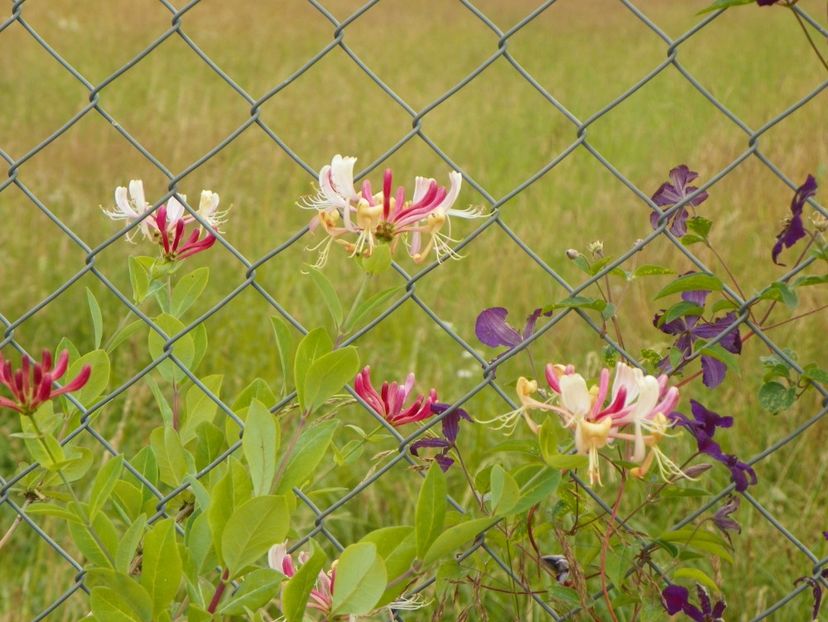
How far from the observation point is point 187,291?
1384mm

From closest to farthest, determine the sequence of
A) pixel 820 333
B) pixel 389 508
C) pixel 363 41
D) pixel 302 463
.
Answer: pixel 302 463
pixel 389 508
pixel 820 333
pixel 363 41

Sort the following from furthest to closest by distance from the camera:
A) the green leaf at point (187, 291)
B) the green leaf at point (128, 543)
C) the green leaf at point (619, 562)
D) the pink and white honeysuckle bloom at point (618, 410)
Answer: the green leaf at point (187, 291)
the green leaf at point (619, 562)
the green leaf at point (128, 543)
the pink and white honeysuckle bloom at point (618, 410)

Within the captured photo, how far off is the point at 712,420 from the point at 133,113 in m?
4.31

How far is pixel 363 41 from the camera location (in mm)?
7590

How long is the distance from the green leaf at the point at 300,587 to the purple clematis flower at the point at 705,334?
426 mm

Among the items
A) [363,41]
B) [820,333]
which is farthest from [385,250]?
[363,41]

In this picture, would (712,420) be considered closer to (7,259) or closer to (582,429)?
(582,429)

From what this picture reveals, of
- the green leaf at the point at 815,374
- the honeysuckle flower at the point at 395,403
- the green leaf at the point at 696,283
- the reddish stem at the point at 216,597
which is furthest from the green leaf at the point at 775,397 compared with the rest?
the reddish stem at the point at 216,597

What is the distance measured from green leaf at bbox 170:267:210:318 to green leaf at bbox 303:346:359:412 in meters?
0.27

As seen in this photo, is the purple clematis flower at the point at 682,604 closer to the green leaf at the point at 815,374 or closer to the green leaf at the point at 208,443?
the green leaf at the point at 815,374

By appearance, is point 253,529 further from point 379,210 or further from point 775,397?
point 775,397

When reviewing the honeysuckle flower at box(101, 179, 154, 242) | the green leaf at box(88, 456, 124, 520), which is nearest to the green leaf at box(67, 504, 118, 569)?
the green leaf at box(88, 456, 124, 520)

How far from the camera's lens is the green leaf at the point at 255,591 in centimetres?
112

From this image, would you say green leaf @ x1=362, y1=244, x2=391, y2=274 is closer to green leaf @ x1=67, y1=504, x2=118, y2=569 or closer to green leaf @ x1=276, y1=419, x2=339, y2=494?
green leaf @ x1=276, y1=419, x2=339, y2=494
